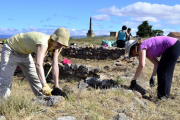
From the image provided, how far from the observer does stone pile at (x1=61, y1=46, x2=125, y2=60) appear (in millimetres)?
10578

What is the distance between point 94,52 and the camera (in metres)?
11.0

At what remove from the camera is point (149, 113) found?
10.3 ft

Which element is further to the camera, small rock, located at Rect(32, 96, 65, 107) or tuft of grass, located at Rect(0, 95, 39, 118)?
small rock, located at Rect(32, 96, 65, 107)

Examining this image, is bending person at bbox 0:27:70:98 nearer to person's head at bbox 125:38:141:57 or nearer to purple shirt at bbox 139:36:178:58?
person's head at bbox 125:38:141:57

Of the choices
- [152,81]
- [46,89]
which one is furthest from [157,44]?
[46,89]

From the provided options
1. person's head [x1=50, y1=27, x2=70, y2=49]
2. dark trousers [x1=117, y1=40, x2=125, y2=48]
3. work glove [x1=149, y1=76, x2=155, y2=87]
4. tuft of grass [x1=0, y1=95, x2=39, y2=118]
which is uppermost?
person's head [x1=50, y1=27, x2=70, y2=49]

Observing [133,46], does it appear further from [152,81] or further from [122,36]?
[122,36]

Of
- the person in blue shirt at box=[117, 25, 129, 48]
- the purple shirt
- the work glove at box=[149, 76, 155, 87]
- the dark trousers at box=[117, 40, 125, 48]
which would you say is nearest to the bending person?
the purple shirt

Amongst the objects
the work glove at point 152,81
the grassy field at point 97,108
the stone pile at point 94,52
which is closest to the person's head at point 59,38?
the grassy field at point 97,108

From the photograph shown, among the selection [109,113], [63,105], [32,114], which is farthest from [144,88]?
[32,114]

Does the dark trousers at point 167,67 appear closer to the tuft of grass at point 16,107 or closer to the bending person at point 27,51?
the bending person at point 27,51

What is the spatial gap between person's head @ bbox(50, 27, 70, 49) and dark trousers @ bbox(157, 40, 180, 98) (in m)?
1.80

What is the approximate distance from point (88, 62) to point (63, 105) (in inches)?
303

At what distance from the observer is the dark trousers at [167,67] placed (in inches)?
146
